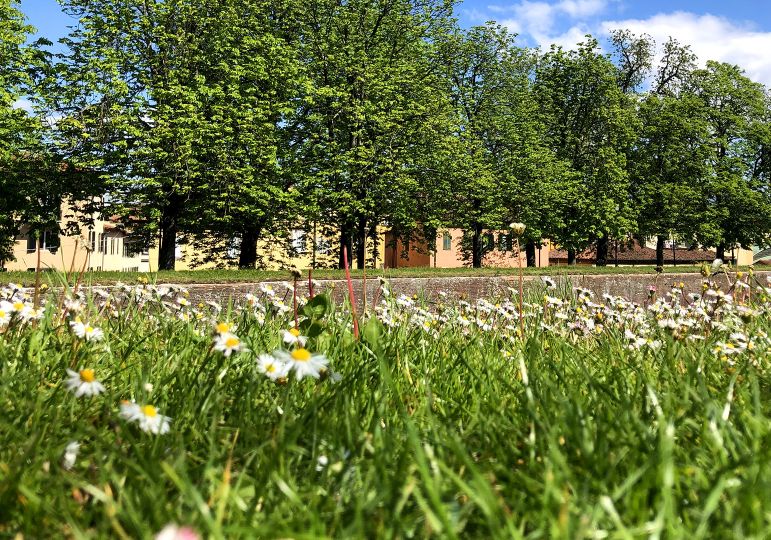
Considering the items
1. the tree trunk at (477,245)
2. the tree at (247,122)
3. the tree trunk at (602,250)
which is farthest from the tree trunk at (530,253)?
the tree at (247,122)

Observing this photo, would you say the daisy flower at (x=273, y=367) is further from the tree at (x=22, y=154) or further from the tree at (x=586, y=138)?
the tree at (x=586, y=138)

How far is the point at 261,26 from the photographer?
25.5 metres

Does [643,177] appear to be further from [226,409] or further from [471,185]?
[226,409]

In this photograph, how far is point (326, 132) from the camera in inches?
1040

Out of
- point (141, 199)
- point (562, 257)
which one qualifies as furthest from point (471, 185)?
point (562, 257)

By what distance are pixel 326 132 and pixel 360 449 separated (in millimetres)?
25776

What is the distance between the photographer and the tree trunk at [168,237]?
23.3m

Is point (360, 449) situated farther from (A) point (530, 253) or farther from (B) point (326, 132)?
(A) point (530, 253)

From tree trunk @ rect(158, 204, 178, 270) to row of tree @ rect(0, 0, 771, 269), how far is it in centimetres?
8

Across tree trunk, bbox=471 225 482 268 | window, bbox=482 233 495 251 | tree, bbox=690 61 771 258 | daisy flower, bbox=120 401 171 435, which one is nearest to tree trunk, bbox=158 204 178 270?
tree trunk, bbox=471 225 482 268

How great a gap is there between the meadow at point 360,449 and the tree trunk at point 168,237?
70.5 feet

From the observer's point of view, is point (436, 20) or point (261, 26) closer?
point (261, 26)

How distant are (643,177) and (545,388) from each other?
3894 cm

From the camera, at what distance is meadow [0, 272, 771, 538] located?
41.1 inches
